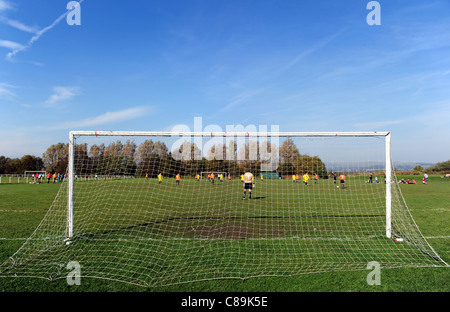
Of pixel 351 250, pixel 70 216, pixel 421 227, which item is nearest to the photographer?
pixel 351 250

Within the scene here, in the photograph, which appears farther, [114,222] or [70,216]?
[114,222]

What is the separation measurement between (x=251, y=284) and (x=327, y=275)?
1223 mm

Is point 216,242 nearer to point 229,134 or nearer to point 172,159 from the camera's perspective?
point 229,134

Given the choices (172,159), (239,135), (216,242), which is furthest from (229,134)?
(172,159)

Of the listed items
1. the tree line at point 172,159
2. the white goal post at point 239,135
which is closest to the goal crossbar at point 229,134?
the white goal post at point 239,135

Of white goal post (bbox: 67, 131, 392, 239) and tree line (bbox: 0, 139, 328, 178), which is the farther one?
tree line (bbox: 0, 139, 328, 178)

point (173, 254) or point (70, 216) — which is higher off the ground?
point (70, 216)

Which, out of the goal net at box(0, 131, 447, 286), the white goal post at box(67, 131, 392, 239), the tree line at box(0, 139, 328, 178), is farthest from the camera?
the tree line at box(0, 139, 328, 178)

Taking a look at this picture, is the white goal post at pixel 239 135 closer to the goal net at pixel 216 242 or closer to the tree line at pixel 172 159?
the goal net at pixel 216 242

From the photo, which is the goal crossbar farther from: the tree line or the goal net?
the tree line

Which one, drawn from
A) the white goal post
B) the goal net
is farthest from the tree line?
the white goal post

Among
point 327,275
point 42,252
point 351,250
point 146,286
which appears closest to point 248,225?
point 351,250
